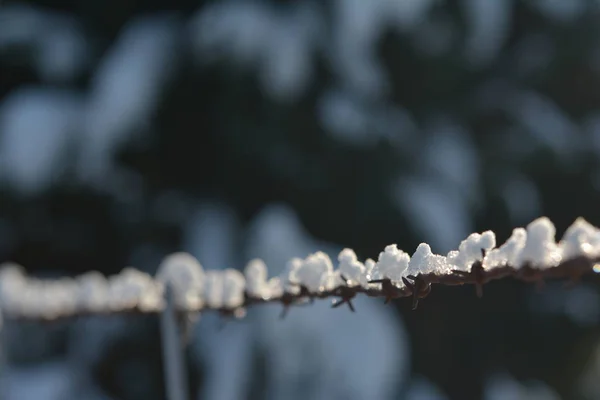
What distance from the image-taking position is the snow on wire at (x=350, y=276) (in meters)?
0.41

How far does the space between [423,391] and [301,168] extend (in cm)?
81

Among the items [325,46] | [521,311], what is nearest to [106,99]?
[325,46]

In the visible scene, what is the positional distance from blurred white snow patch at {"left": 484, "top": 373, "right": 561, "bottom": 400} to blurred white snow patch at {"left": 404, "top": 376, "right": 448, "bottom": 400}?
0.59 feet

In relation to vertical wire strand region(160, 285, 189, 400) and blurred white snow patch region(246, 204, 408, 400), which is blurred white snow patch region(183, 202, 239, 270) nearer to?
blurred white snow patch region(246, 204, 408, 400)

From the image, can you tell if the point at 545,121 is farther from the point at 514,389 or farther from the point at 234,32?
the point at 234,32

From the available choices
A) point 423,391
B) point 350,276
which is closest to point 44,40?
point 423,391

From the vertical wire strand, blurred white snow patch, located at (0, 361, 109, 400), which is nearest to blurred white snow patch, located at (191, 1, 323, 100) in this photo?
blurred white snow patch, located at (0, 361, 109, 400)

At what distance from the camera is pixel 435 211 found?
7.76ft

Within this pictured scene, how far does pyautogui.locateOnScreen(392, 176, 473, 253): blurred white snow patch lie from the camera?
232 cm

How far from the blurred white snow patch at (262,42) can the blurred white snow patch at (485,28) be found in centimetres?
57

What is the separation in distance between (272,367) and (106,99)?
968mm

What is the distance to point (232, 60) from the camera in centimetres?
226

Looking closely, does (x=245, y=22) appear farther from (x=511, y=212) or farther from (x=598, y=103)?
(x=598, y=103)

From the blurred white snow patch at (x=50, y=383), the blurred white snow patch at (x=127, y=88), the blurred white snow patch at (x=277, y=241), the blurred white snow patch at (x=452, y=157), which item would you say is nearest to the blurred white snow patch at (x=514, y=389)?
the blurred white snow patch at (x=452, y=157)
